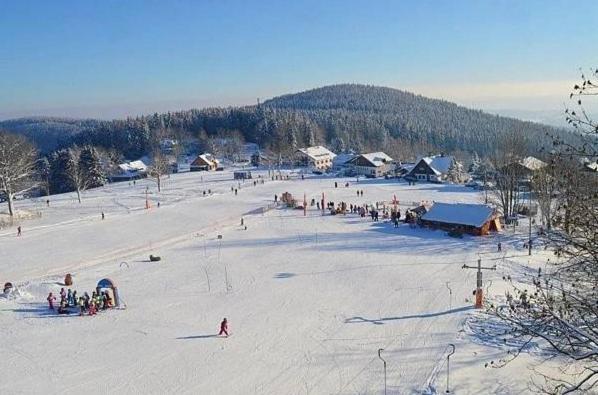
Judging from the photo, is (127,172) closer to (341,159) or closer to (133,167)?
(133,167)

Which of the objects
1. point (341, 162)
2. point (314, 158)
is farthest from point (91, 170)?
point (341, 162)

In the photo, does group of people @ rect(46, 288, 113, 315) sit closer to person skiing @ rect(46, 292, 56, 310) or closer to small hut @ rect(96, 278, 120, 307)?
person skiing @ rect(46, 292, 56, 310)

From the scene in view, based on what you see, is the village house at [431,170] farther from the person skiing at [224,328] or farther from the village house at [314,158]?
the person skiing at [224,328]

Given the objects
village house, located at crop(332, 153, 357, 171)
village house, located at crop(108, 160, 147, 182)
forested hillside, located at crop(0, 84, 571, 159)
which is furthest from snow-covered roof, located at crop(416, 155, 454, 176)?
village house, located at crop(108, 160, 147, 182)

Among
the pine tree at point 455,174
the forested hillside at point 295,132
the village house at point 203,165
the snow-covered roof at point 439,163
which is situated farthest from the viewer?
the forested hillside at point 295,132

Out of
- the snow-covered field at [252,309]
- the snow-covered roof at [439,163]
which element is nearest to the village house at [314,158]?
the snow-covered roof at [439,163]

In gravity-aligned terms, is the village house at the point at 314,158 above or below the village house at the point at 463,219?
above
